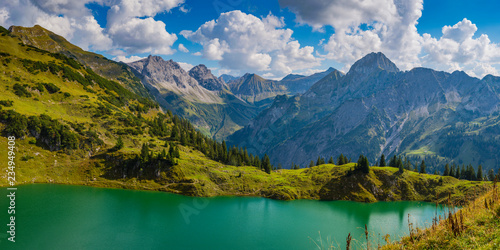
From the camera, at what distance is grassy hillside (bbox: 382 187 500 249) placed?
375 inches

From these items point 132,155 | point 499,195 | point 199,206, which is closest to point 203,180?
point 199,206

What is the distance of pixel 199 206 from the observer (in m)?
85.6

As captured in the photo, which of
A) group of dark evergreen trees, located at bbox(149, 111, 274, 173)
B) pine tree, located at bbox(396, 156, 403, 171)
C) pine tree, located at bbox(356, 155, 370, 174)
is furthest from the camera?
group of dark evergreen trees, located at bbox(149, 111, 274, 173)

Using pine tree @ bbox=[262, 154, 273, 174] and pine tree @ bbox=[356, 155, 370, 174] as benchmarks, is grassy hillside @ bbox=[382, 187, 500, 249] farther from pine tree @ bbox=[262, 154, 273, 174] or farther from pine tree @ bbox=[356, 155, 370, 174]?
pine tree @ bbox=[262, 154, 273, 174]

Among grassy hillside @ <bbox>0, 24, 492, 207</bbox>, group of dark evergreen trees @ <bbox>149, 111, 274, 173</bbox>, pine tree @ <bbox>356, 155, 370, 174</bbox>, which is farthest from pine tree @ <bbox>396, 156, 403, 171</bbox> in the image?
group of dark evergreen trees @ <bbox>149, 111, 274, 173</bbox>

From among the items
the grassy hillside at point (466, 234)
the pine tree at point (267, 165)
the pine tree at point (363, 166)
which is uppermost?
the grassy hillside at point (466, 234)

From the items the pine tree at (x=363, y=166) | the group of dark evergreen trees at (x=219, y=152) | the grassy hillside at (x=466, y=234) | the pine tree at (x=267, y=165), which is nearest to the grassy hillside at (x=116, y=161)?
the group of dark evergreen trees at (x=219, y=152)

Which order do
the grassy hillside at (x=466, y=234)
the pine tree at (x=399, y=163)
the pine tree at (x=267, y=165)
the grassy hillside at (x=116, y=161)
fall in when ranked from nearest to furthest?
the grassy hillside at (x=466, y=234)
the grassy hillside at (x=116, y=161)
the pine tree at (x=399, y=163)
the pine tree at (x=267, y=165)

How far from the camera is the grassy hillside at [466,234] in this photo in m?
9.52

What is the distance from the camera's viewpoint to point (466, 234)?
10.1m

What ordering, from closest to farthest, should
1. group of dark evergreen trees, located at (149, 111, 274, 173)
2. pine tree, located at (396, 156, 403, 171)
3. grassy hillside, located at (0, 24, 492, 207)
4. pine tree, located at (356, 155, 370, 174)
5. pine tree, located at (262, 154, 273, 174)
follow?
grassy hillside, located at (0, 24, 492, 207), pine tree, located at (356, 155, 370, 174), pine tree, located at (396, 156, 403, 171), pine tree, located at (262, 154, 273, 174), group of dark evergreen trees, located at (149, 111, 274, 173)

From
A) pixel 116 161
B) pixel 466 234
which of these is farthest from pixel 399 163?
pixel 116 161

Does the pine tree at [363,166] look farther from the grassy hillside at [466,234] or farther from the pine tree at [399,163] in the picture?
the grassy hillside at [466,234]

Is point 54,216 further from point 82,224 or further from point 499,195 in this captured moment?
point 499,195
